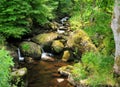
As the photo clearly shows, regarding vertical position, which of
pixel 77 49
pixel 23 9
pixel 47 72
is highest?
pixel 23 9

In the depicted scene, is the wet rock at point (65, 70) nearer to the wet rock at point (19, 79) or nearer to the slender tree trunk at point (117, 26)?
the wet rock at point (19, 79)

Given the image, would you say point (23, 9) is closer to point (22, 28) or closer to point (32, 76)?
point (22, 28)

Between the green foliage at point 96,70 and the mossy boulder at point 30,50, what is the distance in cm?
555

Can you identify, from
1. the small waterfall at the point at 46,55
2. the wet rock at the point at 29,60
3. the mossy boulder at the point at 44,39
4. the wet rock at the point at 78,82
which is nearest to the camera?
the wet rock at the point at 78,82

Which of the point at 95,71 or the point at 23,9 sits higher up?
the point at 23,9

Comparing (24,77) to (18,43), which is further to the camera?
(18,43)

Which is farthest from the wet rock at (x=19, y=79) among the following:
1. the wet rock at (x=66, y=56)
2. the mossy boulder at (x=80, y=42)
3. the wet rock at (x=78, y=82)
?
the wet rock at (x=66, y=56)

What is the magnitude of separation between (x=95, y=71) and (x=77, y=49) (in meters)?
4.01

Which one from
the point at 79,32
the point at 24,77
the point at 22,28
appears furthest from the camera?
the point at 22,28

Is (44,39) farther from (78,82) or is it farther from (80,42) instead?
(78,82)

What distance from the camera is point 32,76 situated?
55.2 ft

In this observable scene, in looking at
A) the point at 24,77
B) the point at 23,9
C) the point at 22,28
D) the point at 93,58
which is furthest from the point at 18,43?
the point at 93,58

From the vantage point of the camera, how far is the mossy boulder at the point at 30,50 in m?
19.9

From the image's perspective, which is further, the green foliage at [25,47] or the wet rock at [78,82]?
the green foliage at [25,47]
